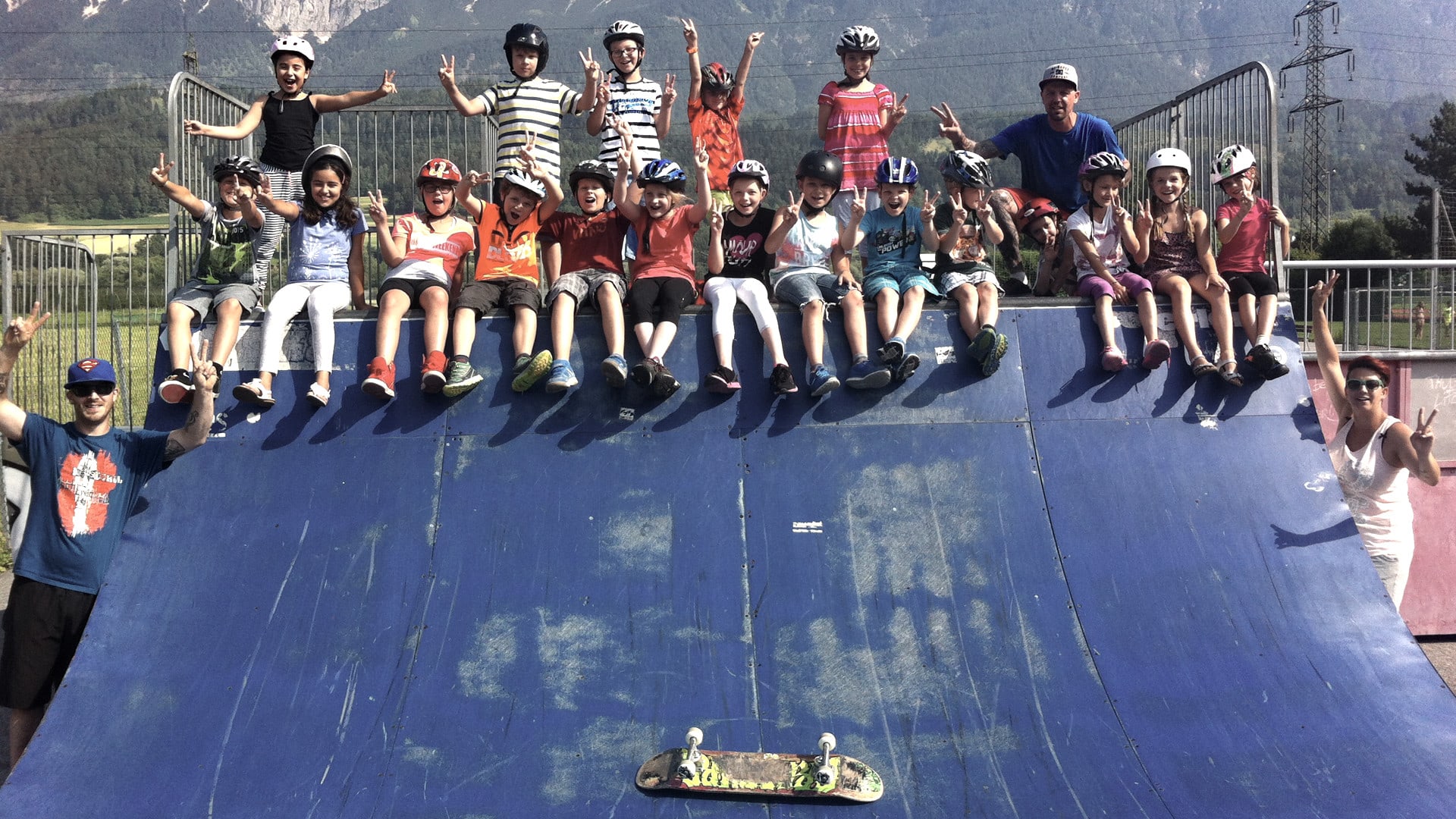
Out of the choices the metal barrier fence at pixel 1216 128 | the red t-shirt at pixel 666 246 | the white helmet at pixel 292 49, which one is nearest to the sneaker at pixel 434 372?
the red t-shirt at pixel 666 246

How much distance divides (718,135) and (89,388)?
4.32m

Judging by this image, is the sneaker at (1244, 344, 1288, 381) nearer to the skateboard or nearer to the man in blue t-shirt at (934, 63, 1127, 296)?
the man in blue t-shirt at (934, 63, 1127, 296)

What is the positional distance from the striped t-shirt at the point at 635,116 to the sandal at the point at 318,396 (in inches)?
97.9

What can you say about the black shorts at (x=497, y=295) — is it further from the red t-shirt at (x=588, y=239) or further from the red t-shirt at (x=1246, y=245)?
the red t-shirt at (x=1246, y=245)

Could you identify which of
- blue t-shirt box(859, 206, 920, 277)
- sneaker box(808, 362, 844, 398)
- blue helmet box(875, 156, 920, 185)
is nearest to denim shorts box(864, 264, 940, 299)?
blue t-shirt box(859, 206, 920, 277)

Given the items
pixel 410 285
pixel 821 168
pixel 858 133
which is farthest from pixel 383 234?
pixel 858 133

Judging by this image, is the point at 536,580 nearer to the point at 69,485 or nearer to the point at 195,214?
the point at 69,485

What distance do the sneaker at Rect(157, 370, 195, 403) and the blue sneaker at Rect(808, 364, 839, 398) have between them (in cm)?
327

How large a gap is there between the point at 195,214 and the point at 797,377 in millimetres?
3763

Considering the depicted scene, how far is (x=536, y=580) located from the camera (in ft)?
17.7

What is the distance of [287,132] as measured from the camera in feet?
23.6

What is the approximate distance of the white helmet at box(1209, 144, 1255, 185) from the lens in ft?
22.3

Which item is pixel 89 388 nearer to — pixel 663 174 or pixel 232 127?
pixel 232 127

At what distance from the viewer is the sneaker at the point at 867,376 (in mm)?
6004
